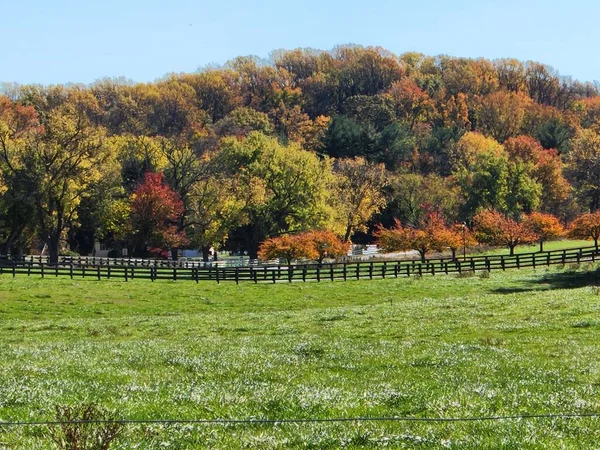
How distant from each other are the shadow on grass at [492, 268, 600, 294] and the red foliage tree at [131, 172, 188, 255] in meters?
45.1

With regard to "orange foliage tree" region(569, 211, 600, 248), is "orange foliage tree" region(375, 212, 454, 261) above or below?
below

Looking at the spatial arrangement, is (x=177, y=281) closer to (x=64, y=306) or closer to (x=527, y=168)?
(x=64, y=306)

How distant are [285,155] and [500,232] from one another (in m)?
28.9

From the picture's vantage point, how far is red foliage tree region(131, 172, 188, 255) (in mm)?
81000

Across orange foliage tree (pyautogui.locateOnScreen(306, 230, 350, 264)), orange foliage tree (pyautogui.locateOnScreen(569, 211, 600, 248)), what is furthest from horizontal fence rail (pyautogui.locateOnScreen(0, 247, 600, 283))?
orange foliage tree (pyautogui.locateOnScreen(569, 211, 600, 248))

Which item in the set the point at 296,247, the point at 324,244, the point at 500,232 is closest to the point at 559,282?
the point at 296,247

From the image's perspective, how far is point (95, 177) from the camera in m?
74.6

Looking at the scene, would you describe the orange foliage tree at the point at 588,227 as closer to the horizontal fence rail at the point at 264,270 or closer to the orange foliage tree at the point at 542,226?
the horizontal fence rail at the point at 264,270

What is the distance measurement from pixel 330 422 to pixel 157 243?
73.9m

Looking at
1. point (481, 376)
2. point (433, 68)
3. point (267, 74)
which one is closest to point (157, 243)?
point (481, 376)

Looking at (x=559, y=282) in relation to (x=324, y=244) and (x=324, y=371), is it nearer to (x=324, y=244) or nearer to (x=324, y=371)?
(x=324, y=244)

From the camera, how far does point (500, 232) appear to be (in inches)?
3219

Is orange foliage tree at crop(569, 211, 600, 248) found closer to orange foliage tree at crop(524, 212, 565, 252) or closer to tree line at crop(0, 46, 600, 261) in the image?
tree line at crop(0, 46, 600, 261)

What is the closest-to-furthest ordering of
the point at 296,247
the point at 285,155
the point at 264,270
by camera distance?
1. the point at 264,270
2. the point at 296,247
3. the point at 285,155
